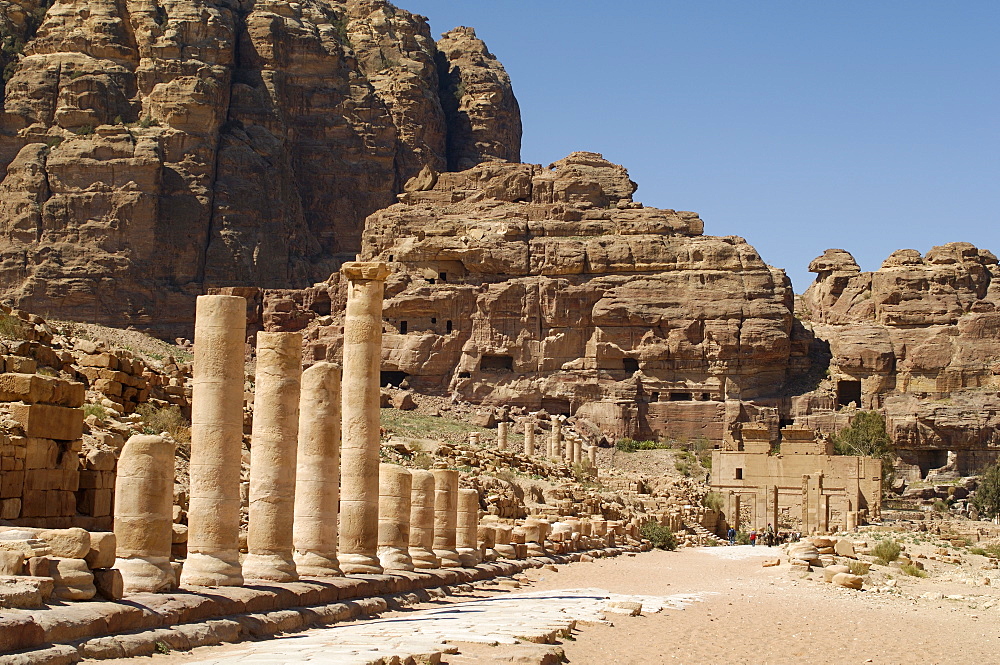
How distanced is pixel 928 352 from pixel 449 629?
213 feet

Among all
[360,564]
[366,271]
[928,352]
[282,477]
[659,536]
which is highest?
[928,352]

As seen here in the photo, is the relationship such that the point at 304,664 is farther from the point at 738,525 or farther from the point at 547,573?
the point at 738,525

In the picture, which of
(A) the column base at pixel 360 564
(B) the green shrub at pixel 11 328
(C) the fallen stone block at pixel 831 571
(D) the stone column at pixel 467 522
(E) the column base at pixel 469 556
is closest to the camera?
(A) the column base at pixel 360 564

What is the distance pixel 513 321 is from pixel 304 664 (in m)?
66.2

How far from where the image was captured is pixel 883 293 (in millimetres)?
82875

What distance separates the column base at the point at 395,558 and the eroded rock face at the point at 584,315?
4986 cm

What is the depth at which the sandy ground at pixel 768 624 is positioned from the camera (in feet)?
58.8

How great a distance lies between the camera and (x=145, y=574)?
16391mm

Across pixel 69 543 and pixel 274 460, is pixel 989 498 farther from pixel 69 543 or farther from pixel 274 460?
pixel 69 543

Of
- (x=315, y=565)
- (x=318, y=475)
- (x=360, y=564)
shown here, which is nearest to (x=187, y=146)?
(x=360, y=564)

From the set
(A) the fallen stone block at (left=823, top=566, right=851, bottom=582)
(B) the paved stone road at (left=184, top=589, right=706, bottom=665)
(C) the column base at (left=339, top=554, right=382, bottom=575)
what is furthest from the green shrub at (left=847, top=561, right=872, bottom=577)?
(C) the column base at (left=339, top=554, right=382, bottom=575)

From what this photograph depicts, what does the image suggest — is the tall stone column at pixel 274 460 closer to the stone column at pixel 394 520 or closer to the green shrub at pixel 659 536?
the stone column at pixel 394 520

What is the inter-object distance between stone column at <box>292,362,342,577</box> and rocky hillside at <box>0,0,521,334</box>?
68312 mm

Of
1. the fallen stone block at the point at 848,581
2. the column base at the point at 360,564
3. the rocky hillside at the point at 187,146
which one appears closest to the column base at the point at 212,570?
the column base at the point at 360,564
